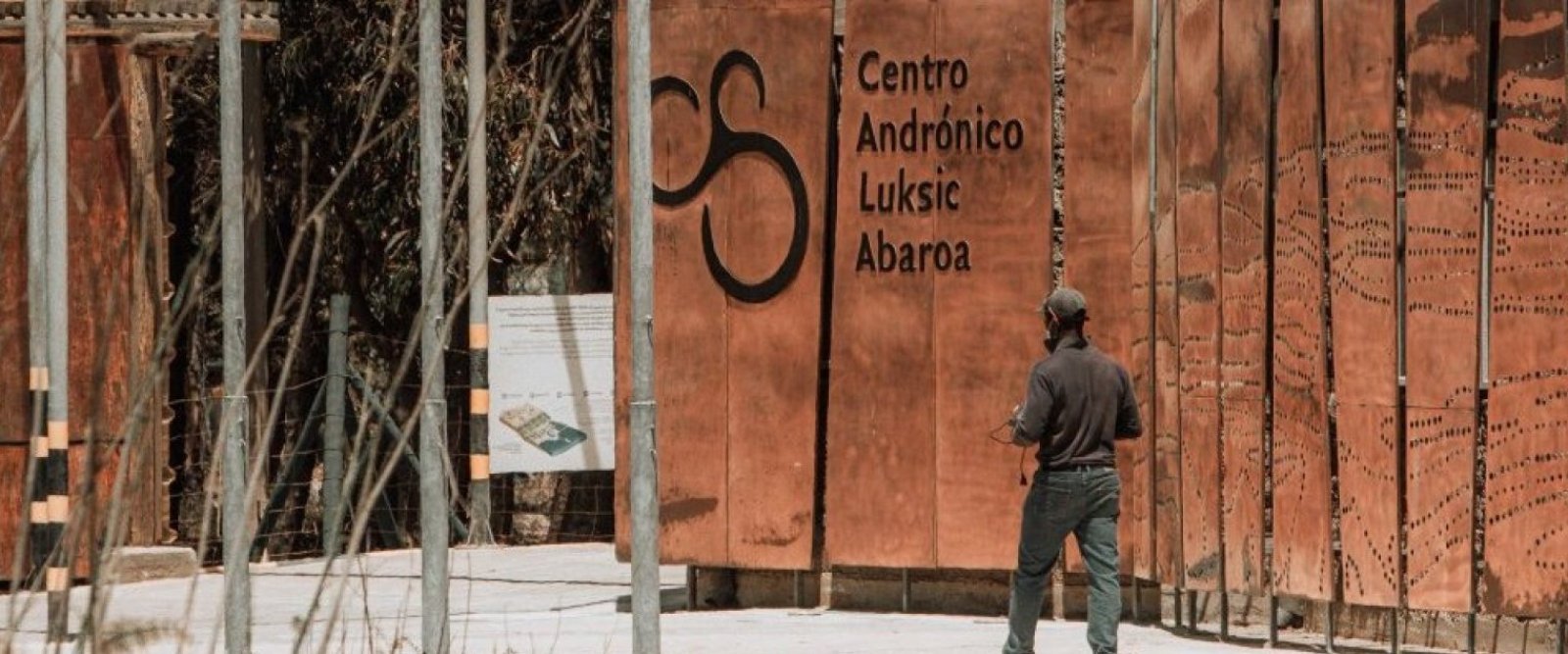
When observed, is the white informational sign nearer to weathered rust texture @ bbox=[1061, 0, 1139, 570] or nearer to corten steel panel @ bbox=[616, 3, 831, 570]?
corten steel panel @ bbox=[616, 3, 831, 570]

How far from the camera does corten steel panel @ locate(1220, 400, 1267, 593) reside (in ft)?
43.6

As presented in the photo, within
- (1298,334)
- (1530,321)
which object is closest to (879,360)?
(1298,334)

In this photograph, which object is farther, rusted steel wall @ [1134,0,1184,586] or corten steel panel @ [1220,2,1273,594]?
rusted steel wall @ [1134,0,1184,586]

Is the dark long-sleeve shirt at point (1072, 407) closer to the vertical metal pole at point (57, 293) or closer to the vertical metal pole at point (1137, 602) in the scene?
the vertical metal pole at point (1137, 602)

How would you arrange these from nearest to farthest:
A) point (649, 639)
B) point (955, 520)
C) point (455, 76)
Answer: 1. point (649, 639)
2. point (955, 520)
3. point (455, 76)

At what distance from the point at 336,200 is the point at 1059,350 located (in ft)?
46.5

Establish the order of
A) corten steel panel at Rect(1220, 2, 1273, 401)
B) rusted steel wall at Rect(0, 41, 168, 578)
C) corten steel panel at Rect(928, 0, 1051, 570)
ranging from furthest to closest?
rusted steel wall at Rect(0, 41, 168, 578) < corten steel panel at Rect(928, 0, 1051, 570) < corten steel panel at Rect(1220, 2, 1273, 401)

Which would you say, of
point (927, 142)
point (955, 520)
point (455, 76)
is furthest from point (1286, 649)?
point (455, 76)

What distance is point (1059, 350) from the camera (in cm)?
1175

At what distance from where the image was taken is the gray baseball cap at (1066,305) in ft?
38.2

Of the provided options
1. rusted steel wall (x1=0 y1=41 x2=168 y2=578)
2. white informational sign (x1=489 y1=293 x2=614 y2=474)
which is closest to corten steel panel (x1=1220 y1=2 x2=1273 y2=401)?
rusted steel wall (x1=0 y1=41 x2=168 y2=578)

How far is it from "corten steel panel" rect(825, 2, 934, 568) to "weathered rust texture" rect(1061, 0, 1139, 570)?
2.58 feet

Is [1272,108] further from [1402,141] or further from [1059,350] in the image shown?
[1059,350]

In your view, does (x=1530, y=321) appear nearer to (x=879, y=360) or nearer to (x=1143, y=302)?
(x=1143, y=302)
